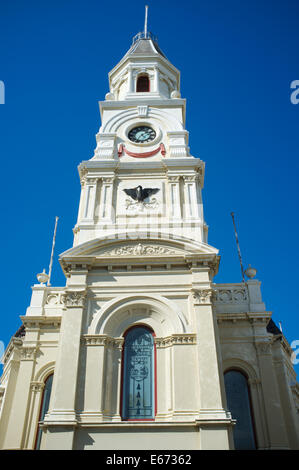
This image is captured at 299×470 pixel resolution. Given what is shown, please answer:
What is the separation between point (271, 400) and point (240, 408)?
1.57 metres

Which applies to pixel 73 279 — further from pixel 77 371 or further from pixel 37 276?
pixel 37 276

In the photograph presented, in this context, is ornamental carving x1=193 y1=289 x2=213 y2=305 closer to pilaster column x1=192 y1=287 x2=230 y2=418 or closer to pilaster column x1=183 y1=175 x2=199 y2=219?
pilaster column x1=192 y1=287 x2=230 y2=418

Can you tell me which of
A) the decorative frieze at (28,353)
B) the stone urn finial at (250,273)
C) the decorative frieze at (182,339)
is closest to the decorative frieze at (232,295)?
the stone urn finial at (250,273)

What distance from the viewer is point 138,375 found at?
1844 centimetres

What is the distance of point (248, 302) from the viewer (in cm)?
2400

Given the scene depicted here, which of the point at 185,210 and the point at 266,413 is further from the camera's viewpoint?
the point at 185,210

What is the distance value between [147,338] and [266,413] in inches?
276

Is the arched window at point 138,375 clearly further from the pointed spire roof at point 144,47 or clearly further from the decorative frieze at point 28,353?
the pointed spire roof at point 144,47

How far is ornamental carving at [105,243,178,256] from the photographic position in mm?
21125

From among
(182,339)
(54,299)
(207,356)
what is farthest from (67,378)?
(54,299)

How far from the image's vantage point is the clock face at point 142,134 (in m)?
28.2

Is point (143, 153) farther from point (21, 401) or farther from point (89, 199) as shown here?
point (21, 401)

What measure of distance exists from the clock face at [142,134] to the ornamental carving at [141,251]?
9.45 m
